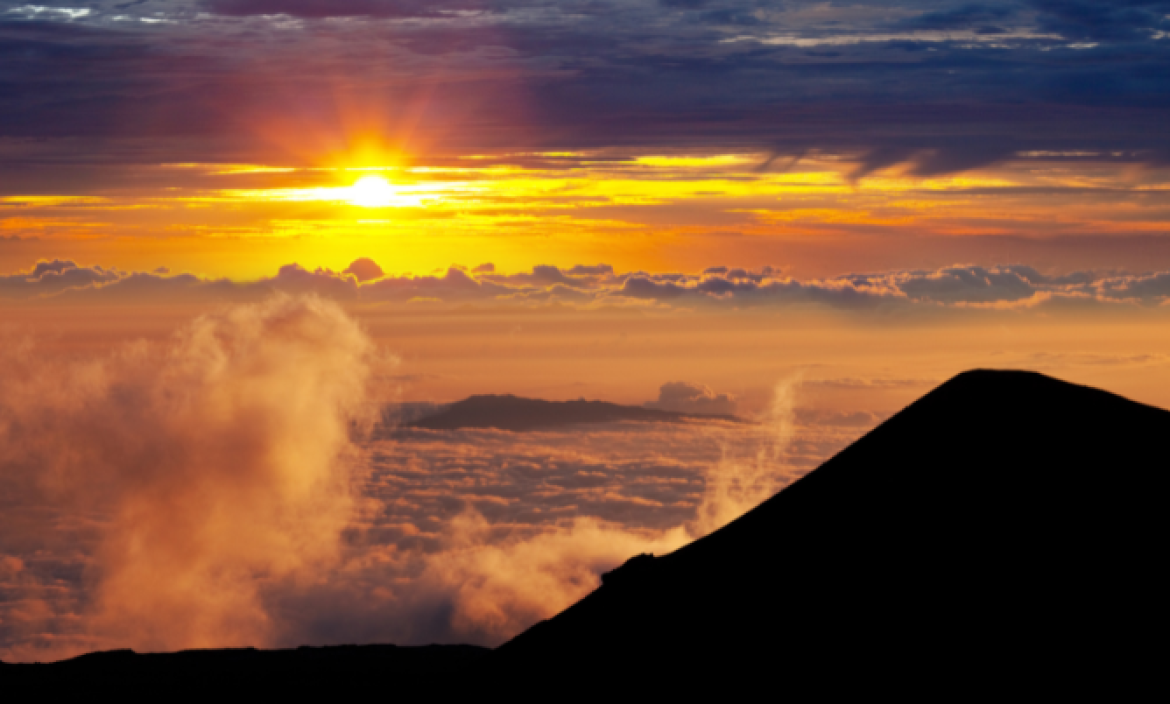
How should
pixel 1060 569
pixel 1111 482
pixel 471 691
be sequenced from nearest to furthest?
pixel 1060 569
pixel 1111 482
pixel 471 691

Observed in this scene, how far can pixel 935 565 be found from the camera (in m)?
19.5

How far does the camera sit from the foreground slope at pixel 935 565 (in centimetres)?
1756

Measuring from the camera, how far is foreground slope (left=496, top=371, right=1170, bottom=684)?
17.6m

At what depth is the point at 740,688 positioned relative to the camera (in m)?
19.3

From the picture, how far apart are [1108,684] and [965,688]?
7.27 ft

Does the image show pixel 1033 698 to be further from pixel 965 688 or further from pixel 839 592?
pixel 839 592

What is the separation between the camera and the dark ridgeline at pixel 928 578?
1731 cm

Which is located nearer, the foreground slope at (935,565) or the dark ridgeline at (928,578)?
the dark ridgeline at (928,578)

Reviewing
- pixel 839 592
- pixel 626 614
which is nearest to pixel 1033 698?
pixel 839 592

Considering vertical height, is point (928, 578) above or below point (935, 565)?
below

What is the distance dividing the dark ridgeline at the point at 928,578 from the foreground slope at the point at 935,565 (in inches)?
1.5

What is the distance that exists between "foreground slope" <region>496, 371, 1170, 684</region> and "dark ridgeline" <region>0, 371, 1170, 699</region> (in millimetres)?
38

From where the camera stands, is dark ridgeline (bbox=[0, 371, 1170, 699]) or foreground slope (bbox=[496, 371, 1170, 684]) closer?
dark ridgeline (bbox=[0, 371, 1170, 699])

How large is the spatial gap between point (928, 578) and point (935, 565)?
0.36 m
